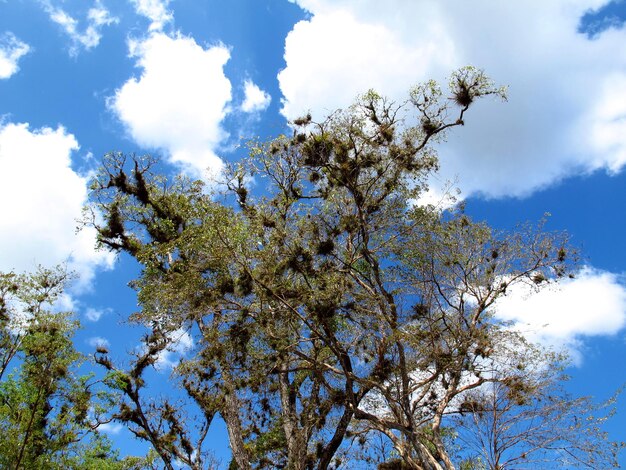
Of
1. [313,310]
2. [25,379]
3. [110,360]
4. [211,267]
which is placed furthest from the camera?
[110,360]

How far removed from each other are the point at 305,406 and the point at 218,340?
339 cm

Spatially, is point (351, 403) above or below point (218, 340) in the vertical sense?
below

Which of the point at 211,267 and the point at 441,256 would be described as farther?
the point at 441,256

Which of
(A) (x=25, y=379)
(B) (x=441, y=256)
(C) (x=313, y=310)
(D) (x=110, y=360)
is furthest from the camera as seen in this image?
(D) (x=110, y=360)

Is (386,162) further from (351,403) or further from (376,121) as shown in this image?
(351,403)

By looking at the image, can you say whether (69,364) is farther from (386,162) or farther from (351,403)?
(386,162)

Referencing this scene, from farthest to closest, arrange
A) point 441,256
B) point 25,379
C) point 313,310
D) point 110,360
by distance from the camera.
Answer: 1. point 110,360
2. point 25,379
3. point 441,256
4. point 313,310

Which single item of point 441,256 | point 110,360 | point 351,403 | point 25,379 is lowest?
point 351,403

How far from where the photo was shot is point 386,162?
12906 mm

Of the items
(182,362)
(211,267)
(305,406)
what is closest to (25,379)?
(182,362)

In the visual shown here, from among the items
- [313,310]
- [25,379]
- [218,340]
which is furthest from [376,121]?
[25,379]

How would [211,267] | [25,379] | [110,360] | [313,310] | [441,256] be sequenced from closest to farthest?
[313,310] → [211,267] → [441,256] → [25,379] → [110,360]

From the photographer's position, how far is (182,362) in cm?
1223

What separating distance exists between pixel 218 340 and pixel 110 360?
5.43 m
